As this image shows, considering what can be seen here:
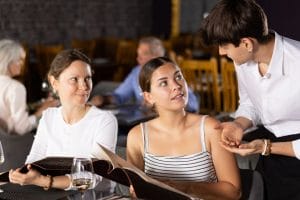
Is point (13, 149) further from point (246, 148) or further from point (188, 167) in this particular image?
point (246, 148)

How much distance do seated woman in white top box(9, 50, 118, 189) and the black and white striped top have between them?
322 millimetres

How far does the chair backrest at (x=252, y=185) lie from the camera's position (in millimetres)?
2113

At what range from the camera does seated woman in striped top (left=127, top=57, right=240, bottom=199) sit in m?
2.08

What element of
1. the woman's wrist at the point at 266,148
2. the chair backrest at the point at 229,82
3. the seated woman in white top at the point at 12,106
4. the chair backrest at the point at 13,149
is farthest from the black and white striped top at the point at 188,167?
the chair backrest at the point at 229,82

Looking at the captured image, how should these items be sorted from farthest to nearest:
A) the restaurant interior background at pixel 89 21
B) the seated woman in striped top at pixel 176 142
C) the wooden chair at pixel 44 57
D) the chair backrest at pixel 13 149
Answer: the restaurant interior background at pixel 89 21, the wooden chair at pixel 44 57, the chair backrest at pixel 13 149, the seated woman in striped top at pixel 176 142

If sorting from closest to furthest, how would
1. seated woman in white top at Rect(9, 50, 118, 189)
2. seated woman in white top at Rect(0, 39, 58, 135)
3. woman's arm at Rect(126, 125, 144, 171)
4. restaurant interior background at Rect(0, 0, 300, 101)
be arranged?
woman's arm at Rect(126, 125, 144, 171) → seated woman in white top at Rect(9, 50, 118, 189) → seated woman in white top at Rect(0, 39, 58, 135) → restaurant interior background at Rect(0, 0, 300, 101)

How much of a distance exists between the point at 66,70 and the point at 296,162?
1082 millimetres

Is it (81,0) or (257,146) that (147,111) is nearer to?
(257,146)

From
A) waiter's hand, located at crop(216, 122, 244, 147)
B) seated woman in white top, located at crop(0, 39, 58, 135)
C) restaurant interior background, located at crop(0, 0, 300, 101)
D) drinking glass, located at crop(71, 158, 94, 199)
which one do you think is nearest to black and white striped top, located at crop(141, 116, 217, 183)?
waiter's hand, located at crop(216, 122, 244, 147)

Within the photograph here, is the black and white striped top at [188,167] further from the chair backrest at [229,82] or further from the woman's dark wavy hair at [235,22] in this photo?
the chair backrest at [229,82]

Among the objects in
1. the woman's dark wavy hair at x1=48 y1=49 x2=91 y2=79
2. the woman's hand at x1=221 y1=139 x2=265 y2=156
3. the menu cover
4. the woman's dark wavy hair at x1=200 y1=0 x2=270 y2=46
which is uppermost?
the woman's dark wavy hair at x1=200 y1=0 x2=270 y2=46

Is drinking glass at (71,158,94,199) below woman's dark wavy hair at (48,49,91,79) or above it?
below

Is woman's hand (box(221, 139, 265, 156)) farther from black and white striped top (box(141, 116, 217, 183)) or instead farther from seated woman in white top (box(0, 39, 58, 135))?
seated woman in white top (box(0, 39, 58, 135))

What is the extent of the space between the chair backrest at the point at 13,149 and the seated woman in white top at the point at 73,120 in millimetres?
819
